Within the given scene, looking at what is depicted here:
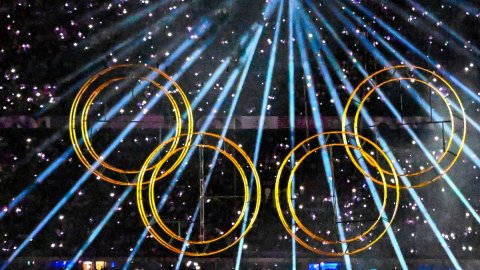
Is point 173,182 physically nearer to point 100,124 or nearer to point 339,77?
point 100,124

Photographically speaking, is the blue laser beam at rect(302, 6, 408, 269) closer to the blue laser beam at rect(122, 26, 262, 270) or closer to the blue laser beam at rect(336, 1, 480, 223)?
the blue laser beam at rect(336, 1, 480, 223)

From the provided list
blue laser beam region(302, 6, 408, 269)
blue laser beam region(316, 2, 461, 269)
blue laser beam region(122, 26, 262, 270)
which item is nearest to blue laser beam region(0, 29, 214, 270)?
blue laser beam region(122, 26, 262, 270)

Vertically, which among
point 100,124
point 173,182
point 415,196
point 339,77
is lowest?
point 415,196

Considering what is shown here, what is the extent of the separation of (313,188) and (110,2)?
3.07 m

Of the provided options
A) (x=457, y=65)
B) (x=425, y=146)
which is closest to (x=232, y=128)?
(x=425, y=146)

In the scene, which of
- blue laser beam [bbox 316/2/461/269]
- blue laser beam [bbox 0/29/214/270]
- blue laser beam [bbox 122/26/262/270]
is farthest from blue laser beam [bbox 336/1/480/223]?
blue laser beam [bbox 0/29/214/270]

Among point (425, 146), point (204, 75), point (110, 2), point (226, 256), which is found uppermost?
point (110, 2)

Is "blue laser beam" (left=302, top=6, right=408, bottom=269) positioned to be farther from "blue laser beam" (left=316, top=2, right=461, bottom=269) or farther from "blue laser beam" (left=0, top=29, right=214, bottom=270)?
"blue laser beam" (left=0, top=29, right=214, bottom=270)

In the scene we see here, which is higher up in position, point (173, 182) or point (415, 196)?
point (173, 182)

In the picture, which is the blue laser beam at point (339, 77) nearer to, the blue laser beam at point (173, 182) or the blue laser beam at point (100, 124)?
the blue laser beam at point (173, 182)

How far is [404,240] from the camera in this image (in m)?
6.07

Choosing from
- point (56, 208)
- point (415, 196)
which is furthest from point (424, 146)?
point (56, 208)

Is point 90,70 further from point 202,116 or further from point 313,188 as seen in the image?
point 313,188

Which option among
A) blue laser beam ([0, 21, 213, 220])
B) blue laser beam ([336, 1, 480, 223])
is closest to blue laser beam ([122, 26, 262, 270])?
blue laser beam ([0, 21, 213, 220])
